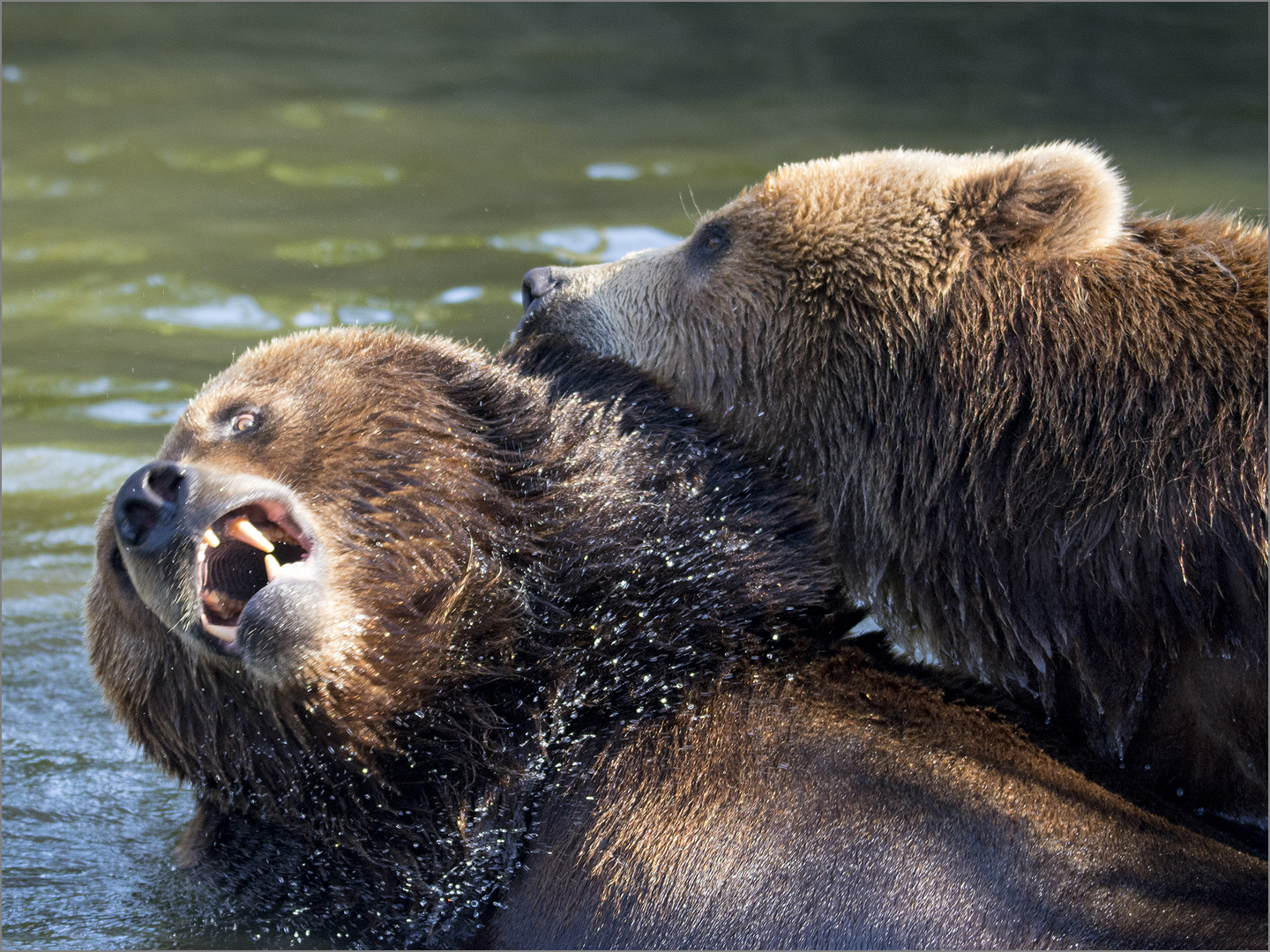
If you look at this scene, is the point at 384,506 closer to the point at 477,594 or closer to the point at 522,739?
the point at 477,594

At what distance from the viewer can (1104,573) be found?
3.75 meters

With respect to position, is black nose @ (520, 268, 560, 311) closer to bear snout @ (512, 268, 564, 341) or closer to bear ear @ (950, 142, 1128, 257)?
bear snout @ (512, 268, 564, 341)

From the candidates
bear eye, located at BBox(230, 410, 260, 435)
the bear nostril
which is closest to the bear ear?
bear eye, located at BBox(230, 410, 260, 435)

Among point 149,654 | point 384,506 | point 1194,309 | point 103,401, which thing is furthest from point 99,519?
point 103,401

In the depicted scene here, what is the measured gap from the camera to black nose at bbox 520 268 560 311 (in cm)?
490

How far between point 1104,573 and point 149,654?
2.42m

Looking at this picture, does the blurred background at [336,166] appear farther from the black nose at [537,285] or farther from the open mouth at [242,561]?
the black nose at [537,285]

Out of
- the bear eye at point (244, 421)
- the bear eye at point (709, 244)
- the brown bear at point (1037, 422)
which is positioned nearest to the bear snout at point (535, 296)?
the bear eye at point (709, 244)

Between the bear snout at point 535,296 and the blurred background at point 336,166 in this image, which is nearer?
the bear snout at point 535,296

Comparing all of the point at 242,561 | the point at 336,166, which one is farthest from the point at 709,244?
the point at 336,166

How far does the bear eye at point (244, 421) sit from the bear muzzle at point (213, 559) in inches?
12.8

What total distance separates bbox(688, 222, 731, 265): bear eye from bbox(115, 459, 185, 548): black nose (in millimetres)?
1865

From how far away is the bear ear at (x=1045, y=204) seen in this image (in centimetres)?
406

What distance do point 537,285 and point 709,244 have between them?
22.6 inches
